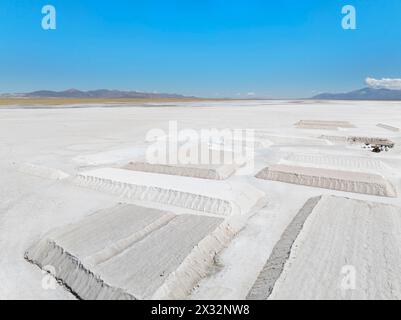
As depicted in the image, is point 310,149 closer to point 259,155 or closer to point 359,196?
point 259,155

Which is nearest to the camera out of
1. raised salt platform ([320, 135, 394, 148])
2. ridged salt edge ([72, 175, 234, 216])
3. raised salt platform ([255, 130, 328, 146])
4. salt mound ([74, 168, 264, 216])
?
ridged salt edge ([72, 175, 234, 216])

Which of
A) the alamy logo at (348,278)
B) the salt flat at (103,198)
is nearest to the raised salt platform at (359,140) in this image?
the salt flat at (103,198)

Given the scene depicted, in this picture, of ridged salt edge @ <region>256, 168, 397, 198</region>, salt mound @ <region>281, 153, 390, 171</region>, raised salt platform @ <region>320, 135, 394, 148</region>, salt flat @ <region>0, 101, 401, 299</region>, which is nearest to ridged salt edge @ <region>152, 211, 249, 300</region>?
A: salt flat @ <region>0, 101, 401, 299</region>

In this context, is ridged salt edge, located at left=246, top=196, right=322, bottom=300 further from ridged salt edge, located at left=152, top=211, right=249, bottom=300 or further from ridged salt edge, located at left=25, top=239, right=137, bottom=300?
ridged salt edge, located at left=25, top=239, right=137, bottom=300

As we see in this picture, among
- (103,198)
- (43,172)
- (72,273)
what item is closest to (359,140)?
(103,198)

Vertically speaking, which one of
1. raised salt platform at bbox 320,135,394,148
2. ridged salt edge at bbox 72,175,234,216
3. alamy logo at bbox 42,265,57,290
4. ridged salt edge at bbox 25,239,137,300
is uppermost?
raised salt platform at bbox 320,135,394,148

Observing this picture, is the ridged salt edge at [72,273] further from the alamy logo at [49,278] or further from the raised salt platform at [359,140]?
the raised salt platform at [359,140]

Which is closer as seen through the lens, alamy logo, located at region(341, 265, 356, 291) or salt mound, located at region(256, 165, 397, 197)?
alamy logo, located at region(341, 265, 356, 291)

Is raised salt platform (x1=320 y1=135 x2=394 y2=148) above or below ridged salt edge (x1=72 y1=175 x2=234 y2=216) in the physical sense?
above
